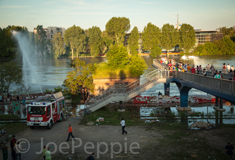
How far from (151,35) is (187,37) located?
24084 millimetres

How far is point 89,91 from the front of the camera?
42.3 meters

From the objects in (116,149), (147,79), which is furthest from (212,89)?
(147,79)

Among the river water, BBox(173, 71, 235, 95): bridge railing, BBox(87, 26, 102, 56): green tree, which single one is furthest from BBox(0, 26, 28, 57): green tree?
BBox(173, 71, 235, 95): bridge railing

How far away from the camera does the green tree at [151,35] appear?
6270 inches

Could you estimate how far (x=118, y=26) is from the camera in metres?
164

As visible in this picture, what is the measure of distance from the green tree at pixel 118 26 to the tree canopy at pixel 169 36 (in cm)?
2727

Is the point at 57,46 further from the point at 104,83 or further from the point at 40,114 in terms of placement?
the point at 40,114

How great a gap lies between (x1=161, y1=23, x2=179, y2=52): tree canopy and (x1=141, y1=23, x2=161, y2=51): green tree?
4117 millimetres

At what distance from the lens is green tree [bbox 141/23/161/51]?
159 m

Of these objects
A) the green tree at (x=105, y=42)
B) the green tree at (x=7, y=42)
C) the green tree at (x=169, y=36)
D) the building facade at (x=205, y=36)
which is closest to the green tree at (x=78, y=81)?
the green tree at (x=7, y=42)

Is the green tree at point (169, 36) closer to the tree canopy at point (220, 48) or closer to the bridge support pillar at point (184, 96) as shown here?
the tree canopy at point (220, 48)

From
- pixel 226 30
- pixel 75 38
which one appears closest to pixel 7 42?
pixel 75 38

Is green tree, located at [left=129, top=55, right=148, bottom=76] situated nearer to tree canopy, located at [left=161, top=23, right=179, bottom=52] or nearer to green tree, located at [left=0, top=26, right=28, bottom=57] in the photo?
green tree, located at [left=0, top=26, right=28, bottom=57]

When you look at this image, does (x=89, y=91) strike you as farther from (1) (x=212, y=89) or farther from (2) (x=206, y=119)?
(1) (x=212, y=89)
